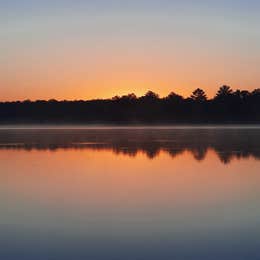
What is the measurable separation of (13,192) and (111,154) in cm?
804

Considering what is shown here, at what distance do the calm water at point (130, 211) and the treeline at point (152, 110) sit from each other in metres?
66.9

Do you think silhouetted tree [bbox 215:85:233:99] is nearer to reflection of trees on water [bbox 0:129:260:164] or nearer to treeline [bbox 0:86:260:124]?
treeline [bbox 0:86:260:124]

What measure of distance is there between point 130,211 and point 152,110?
262 ft

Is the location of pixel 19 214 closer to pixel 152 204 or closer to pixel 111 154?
pixel 152 204

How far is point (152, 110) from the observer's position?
284 ft

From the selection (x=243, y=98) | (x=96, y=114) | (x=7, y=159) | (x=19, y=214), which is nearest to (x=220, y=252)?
(x=19, y=214)

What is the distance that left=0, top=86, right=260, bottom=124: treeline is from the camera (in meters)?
78.1

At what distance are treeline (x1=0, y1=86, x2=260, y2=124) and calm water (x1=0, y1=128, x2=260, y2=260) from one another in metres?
66.9

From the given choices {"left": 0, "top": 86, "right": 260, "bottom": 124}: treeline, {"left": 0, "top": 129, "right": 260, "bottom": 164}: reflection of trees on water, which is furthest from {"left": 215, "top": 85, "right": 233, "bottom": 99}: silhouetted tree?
{"left": 0, "top": 129, "right": 260, "bottom": 164}: reflection of trees on water

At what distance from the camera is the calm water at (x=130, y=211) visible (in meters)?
5.17

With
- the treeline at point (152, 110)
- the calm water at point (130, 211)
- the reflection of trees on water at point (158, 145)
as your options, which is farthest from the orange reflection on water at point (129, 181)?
the treeline at point (152, 110)

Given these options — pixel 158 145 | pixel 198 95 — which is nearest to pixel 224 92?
pixel 198 95

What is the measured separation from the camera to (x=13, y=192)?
872 cm

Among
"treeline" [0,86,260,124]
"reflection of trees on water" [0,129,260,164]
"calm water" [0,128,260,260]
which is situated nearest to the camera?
"calm water" [0,128,260,260]
